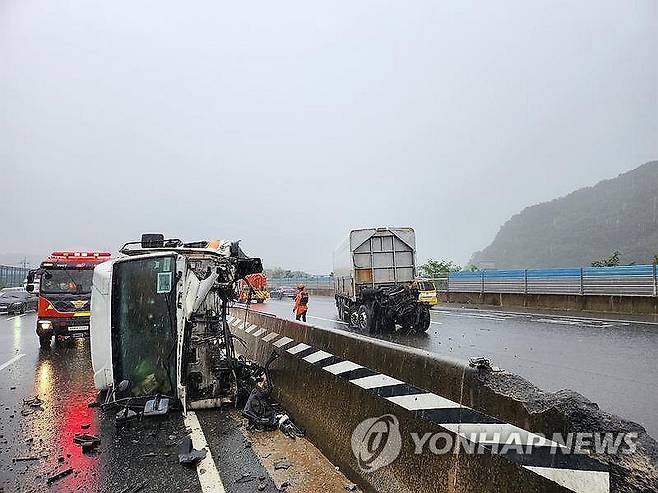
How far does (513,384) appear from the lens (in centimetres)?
276

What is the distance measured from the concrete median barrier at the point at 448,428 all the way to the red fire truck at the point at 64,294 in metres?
11.0

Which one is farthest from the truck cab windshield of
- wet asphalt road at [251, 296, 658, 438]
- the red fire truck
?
wet asphalt road at [251, 296, 658, 438]

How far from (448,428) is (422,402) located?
36 centimetres

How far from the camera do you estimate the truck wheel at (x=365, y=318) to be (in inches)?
685

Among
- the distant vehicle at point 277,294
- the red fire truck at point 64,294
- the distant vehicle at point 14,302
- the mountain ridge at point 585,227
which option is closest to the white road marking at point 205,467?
the red fire truck at point 64,294

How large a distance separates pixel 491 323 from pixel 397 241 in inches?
182

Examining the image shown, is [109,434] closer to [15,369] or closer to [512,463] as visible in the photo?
[512,463]

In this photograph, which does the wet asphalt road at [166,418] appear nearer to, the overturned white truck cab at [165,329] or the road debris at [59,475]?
the road debris at [59,475]

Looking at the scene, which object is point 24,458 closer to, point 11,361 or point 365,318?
point 11,361

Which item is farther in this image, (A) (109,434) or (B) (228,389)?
(B) (228,389)

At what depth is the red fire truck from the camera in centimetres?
1415

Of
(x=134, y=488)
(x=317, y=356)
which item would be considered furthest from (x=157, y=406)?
(x=317, y=356)

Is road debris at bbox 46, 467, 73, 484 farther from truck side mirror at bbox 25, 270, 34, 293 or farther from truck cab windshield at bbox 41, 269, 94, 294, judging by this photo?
truck cab windshield at bbox 41, 269, 94, 294

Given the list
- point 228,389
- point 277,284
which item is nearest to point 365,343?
point 228,389
